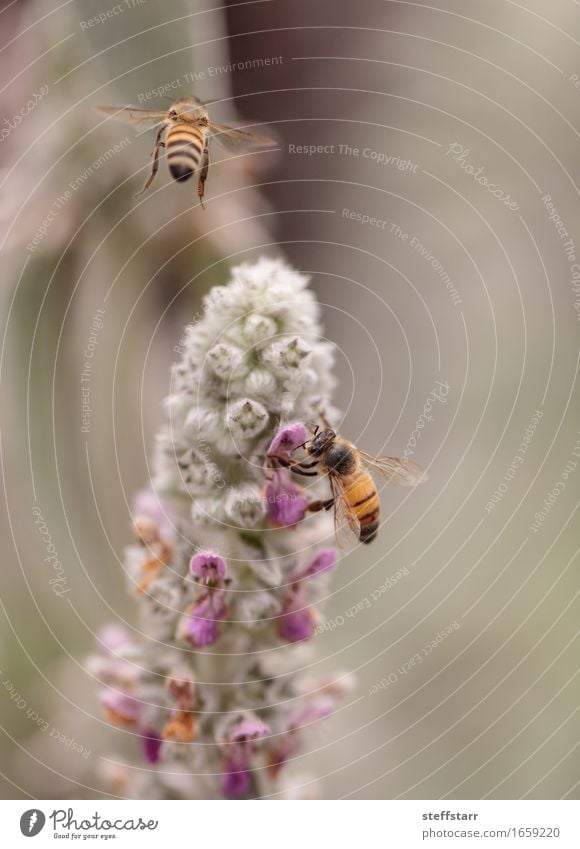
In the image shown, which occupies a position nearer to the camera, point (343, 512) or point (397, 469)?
point (343, 512)

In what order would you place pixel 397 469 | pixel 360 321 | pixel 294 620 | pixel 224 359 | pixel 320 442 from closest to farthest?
pixel 224 359
pixel 294 620
pixel 320 442
pixel 397 469
pixel 360 321

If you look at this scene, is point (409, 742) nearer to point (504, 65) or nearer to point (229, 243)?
point (229, 243)

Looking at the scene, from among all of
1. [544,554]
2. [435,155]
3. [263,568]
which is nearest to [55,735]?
[263,568]

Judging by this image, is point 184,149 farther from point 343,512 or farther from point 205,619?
point 205,619

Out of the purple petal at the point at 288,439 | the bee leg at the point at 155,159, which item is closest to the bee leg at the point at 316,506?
the purple petal at the point at 288,439

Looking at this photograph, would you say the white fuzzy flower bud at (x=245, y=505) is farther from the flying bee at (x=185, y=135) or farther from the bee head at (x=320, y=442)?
the flying bee at (x=185, y=135)

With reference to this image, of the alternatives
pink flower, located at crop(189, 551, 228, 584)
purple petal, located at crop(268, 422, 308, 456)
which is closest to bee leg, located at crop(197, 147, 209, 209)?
purple petal, located at crop(268, 422, 308, 456)

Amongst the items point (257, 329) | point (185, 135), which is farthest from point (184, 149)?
point (257, 329)

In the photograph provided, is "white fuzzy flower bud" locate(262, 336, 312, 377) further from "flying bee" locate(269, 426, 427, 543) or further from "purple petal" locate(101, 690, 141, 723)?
"purple petal" locate(101, 690, 141, 723)
